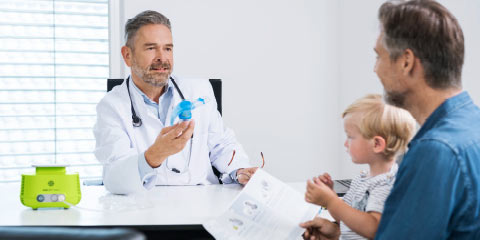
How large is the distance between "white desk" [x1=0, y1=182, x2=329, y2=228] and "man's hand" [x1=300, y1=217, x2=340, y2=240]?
0.64ft

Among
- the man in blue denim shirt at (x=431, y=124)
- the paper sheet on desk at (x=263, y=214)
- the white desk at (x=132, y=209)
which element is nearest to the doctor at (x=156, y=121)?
the white desk at (x=132, y=209)

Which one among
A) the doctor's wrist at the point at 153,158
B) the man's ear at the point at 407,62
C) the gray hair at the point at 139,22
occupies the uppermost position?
the gray hair at the point at 139,22

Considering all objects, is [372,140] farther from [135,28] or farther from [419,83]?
[135,28]

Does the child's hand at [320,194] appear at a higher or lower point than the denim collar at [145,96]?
lower

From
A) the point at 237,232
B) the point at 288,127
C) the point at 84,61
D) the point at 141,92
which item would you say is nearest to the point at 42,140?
the point at 84,61

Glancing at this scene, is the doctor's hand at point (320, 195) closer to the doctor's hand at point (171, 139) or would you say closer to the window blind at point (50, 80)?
the doctor's hand at point (171, 139)

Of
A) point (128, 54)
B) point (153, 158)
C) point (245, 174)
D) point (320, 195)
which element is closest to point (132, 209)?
point (153, 158)

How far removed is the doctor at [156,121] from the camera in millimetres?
2104

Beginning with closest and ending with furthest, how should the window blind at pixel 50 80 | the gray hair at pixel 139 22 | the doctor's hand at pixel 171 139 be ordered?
the doctor's hand at pixel 171 139
the gray hair at pixel 139 22
the window blind at pixel 50 80

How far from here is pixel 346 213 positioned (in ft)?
4.17

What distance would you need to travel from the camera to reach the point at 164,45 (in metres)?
2.36

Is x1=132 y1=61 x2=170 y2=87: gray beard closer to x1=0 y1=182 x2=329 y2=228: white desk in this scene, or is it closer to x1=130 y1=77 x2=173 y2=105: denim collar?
x1=130 y1=77 x2=173 y2=105: denim collar

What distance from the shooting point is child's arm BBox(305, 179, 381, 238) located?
1254 millimetres

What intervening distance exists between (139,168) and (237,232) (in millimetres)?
609
